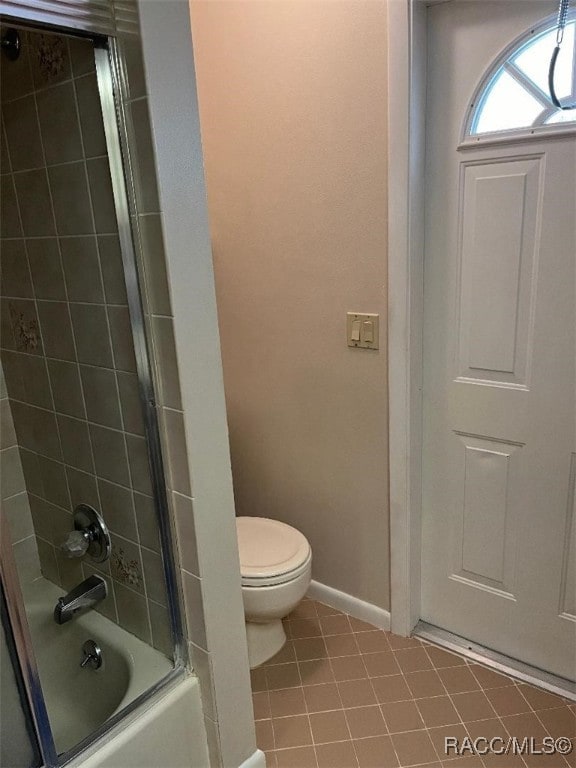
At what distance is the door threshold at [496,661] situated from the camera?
1.79 meters

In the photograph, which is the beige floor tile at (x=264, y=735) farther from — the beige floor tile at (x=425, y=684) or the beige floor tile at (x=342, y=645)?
the beige floor tile at (x=425, y=684)

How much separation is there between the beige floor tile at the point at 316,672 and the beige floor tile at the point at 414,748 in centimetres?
30

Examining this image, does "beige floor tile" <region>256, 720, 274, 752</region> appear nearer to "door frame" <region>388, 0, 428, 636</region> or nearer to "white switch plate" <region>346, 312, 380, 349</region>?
"door frame" <region>388, 0, 428, 636</region>

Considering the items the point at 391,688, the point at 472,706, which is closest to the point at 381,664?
the point at 391,688

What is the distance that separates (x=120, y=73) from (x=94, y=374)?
2.16 feet

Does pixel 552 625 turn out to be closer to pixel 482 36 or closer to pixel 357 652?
pixel 357 652

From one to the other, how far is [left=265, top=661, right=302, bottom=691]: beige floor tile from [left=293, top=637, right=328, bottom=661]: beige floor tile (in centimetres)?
5

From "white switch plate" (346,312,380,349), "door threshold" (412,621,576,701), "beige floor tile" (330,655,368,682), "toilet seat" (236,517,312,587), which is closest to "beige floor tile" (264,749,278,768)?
"beige floor tile" (330,655,368,682)

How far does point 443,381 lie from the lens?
1.81 metres

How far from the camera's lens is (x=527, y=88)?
1.48 m

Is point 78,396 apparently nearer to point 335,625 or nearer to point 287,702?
point 287,702

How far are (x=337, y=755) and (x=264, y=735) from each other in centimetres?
22

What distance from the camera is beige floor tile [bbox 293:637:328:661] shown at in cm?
200

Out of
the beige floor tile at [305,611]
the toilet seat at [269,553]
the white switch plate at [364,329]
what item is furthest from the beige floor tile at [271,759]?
the white switch plate at [364,329]
